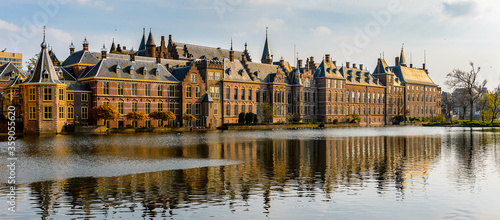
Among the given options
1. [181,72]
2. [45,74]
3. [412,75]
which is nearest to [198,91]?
[181,72]

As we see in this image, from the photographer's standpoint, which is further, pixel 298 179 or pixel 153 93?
pixel 153 93

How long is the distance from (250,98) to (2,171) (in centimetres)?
7390

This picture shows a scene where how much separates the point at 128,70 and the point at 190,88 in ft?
37.6

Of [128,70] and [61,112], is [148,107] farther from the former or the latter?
[61,112]

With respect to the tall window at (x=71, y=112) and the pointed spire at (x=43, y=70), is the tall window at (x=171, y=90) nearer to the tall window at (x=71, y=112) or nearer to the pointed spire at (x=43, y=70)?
the tall window at (x=71, y=112)

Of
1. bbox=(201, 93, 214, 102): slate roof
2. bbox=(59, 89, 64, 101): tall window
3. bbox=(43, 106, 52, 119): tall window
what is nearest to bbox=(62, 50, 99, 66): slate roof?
bbox=(59, 89, 64, 101): tall window

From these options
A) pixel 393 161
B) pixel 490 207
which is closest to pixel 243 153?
pixel 393 161

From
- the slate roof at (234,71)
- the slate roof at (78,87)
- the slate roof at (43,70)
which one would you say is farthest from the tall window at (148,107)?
the slate roof at (234,71)

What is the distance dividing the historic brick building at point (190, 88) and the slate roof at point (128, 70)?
15 cm

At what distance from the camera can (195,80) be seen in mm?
83938

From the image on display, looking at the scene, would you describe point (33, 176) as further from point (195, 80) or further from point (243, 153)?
point (195, 80)

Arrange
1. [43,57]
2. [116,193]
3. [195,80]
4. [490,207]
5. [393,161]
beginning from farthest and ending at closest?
[195,80], [43,57], [393,161], [116,193], [490,207]

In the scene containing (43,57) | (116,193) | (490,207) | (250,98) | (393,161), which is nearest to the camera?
(490,207)

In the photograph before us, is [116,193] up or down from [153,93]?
down
